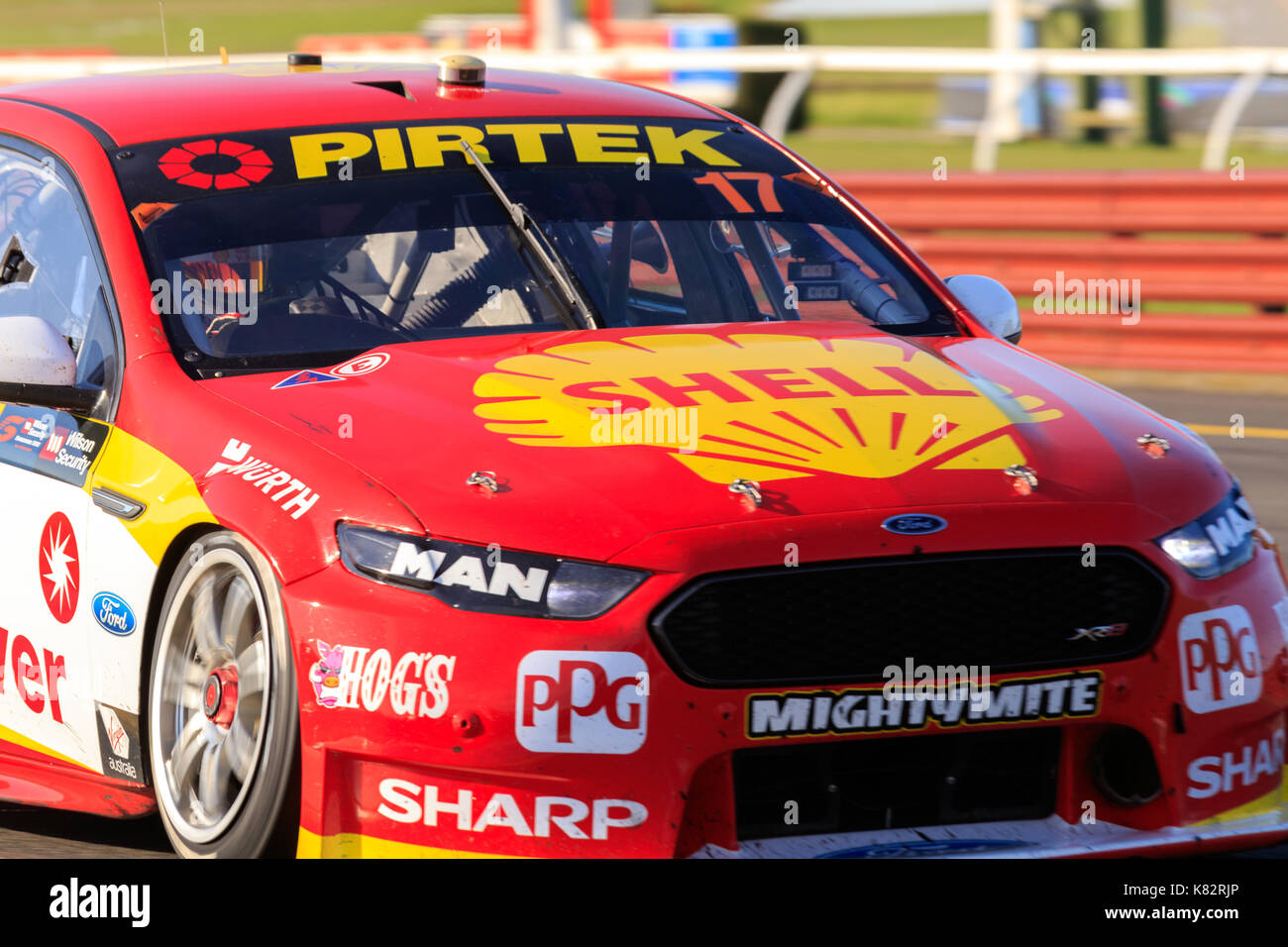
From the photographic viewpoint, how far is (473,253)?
16.0 feet

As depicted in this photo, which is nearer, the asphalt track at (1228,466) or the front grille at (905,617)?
the front grille at (905,617)

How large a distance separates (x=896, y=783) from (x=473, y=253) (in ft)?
5.58

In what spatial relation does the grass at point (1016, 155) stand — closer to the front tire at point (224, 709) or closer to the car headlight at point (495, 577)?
the front tire at point (224, 709)

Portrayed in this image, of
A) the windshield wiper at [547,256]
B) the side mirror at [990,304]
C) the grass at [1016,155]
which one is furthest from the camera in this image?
the grass at [1016,155]

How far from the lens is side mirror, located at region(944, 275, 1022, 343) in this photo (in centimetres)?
522

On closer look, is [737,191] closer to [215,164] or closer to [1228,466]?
[215,164]

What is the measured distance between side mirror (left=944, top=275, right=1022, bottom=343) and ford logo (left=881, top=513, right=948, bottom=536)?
1497mm

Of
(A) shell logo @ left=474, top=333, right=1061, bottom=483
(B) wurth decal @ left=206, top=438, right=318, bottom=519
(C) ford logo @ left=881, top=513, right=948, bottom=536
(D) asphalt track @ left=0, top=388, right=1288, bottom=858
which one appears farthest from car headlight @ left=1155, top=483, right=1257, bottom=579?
(B) wurth decal @ left=206, top=438, right=318, bottom=519

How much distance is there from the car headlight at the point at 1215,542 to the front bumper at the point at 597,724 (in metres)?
0.15

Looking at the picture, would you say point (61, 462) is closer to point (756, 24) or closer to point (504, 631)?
point (504, 631)

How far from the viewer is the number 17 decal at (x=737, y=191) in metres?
5.28

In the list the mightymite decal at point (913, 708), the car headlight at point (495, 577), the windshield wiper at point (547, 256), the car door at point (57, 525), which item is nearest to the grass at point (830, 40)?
the windshield wiper at point (547, 256)

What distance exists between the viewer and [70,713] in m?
4.50

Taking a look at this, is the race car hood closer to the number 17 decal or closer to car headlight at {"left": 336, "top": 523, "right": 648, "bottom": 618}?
car headlight at {"left": 336, "top": 523, "right": 648, "bottom": 618}
